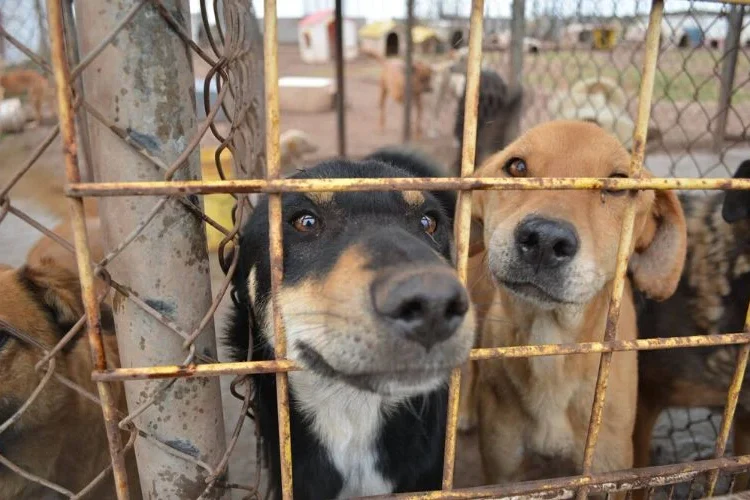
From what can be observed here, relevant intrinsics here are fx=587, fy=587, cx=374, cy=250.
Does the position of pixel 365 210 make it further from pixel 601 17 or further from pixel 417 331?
pixel 601 17

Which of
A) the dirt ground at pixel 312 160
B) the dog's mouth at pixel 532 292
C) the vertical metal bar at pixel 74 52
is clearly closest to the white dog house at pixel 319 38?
the dirt ground at pixel 312 160

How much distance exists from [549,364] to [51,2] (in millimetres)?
2119

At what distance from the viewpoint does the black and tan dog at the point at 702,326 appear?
108 inches

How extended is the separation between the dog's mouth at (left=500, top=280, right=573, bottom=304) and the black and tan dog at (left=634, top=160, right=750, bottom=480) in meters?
1.14

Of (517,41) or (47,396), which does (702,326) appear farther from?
(517,41)

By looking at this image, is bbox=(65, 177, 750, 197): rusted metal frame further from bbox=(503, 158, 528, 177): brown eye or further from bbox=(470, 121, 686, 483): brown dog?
bbox=(503, 158, 528, 177): brown eye

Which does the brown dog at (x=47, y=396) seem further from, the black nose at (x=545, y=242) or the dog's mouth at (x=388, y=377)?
the black nose at (x=545, y=242)

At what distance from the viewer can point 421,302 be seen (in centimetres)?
127

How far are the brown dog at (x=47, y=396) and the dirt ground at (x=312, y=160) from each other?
40 cm

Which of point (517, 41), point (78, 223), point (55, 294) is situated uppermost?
point (517, 41)

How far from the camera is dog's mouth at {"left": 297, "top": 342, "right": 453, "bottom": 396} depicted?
4.57 feet

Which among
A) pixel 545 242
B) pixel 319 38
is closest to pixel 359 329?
pixel 545 242

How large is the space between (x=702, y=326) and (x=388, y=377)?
2093mm

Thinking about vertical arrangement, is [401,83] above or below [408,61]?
below
